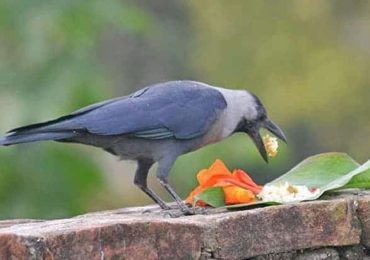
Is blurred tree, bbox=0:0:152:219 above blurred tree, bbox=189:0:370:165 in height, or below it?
above

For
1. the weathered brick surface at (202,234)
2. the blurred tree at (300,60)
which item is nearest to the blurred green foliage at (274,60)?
the blurred tree at (300,60)

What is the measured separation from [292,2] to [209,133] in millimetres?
12687

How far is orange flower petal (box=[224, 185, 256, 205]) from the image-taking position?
17.3ft

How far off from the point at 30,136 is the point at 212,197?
0.93m

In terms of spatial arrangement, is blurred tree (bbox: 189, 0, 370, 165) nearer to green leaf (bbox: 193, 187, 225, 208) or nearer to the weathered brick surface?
green leaf (bbox: 193, 187, 225, 208)

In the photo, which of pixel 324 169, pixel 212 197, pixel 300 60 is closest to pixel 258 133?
pixel 324 169

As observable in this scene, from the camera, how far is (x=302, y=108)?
17719 millimetres

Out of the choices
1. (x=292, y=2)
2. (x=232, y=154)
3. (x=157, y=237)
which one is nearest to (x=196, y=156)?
(x=232, y=154)

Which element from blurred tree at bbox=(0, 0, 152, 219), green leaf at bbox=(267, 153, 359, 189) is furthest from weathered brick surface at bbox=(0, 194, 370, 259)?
blurred tree at bbox=(0, 0, 152, 219)

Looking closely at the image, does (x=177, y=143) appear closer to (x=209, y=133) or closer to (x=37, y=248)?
(x=209, y=133)

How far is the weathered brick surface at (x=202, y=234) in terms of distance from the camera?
429 cm

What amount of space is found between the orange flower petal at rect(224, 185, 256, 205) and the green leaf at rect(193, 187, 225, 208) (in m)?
0.02

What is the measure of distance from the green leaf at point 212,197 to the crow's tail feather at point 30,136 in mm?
774

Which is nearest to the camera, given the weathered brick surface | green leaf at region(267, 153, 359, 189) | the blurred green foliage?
the weathered brick surface
